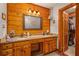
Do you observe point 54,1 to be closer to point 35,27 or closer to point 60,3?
point 60,3

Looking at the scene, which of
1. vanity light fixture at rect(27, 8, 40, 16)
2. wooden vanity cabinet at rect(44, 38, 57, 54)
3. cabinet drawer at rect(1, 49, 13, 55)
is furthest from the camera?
wooden vanity cabinet at rect(44, 38, 57, 54)

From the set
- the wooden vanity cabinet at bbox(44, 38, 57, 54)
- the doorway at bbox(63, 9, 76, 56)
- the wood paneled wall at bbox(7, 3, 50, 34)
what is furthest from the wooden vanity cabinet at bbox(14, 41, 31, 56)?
the doorway at bbox(63, 9, 76, 56)

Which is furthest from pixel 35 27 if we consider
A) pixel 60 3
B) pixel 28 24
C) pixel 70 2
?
pixel 70 2

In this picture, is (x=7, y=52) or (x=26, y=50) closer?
(x=7, y=52)

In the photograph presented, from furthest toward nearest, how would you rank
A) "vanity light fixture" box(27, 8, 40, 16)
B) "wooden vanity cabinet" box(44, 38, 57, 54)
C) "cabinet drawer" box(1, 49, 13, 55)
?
"wooden vanity cabinet" box(44, 38, 57, 54) → "vanity light fixture" box(27, 8, 40, 16) → "cabinet drawer" box(1, 49, 13, 55)

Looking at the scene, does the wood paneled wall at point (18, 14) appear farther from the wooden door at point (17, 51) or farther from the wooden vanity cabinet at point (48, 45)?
the wooden vanity cabinet at point (48, 45)

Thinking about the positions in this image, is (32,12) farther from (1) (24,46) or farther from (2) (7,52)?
(2) (7,52)

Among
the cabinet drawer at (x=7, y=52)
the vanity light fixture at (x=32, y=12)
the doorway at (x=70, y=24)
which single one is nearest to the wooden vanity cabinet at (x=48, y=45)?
the doorway at (x=70, y=24)

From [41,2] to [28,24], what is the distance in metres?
0.46

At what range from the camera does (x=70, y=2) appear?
198 centimetres

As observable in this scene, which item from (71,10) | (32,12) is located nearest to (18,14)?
(32,12)

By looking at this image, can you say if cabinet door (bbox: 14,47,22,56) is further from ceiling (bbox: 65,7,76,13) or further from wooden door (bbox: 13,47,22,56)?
ceiling (bbox: 65,7,76,13)

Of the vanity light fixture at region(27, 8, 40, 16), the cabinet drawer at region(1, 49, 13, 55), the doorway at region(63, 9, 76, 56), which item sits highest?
the vanity light fixture at region(27, 8, 40, 16)

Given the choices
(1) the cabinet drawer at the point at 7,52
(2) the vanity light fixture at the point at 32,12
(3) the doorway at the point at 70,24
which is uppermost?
(2) the vanity light fixture at the point at 32,12
